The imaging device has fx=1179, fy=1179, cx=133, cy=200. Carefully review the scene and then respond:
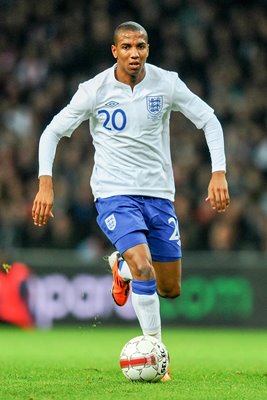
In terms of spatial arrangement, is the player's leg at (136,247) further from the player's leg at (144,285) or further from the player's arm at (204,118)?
the player's arm at (204,118)

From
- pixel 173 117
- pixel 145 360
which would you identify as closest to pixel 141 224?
pixel 145 360

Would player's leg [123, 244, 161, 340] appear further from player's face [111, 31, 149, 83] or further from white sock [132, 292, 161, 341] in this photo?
player's face [111, 31, 149, 83]

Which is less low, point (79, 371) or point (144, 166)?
point (144, 166)

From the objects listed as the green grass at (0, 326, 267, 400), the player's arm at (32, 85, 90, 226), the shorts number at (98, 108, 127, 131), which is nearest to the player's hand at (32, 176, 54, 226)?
the player's arm at (32, 85, 90, 226)

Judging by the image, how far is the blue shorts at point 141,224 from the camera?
7527 millimetres

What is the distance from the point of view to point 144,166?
Answer: 309 inches

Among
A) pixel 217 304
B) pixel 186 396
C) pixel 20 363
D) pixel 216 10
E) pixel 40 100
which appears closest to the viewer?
pixel 186 396

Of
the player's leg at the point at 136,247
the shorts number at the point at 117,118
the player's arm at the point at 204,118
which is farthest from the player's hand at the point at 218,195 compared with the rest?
the shorts number at the point at 117,118

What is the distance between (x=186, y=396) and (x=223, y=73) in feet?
39.4

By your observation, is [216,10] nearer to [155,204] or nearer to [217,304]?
[217,304]

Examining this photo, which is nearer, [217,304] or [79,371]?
[79,371]

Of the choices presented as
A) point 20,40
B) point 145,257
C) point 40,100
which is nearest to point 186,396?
point 145,257

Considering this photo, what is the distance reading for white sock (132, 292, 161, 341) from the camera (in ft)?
24.4

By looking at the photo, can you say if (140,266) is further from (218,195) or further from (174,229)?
(174,229)
